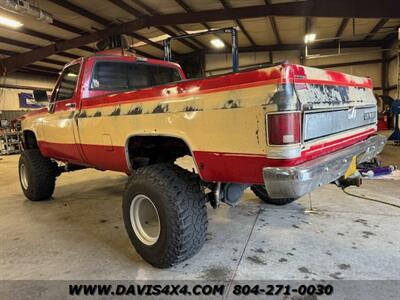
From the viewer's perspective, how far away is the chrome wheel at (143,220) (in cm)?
259

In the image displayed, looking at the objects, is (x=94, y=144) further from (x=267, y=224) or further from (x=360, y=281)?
(x=360, y=281)

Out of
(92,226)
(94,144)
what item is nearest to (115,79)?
(94,144)

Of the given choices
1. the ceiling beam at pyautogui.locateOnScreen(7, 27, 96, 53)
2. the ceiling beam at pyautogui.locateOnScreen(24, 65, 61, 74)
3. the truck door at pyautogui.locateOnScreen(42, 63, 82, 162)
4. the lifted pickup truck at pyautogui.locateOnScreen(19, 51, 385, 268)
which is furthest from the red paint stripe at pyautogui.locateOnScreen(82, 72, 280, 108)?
the ceiling beam at pyautogui.locateOnScreen(24, 65, 61, 74)

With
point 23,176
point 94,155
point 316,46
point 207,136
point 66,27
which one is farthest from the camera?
point 316,46

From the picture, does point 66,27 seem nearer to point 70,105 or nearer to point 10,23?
point 10,23

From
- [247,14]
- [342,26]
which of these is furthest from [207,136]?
[342,26]

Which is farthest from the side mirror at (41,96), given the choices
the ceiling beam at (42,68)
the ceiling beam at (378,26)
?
the ceiling beam at (42,68)

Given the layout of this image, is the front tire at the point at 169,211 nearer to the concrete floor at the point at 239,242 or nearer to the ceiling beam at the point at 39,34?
the concrete floor at the point at 239,242

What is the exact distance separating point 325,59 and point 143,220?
1406 centimetres

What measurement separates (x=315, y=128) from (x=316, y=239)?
1.40 m

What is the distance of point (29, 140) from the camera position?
4.93 metres

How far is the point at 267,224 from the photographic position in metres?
3.32

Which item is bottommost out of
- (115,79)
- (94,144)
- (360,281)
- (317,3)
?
(360,281)

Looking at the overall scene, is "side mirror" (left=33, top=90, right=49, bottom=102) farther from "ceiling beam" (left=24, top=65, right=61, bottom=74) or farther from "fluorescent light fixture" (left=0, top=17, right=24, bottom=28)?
"ceiling beam" (left=24, top=65, right=61, bottom=74)
